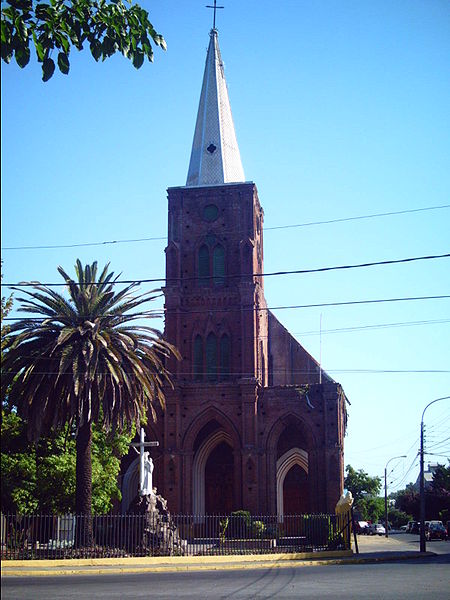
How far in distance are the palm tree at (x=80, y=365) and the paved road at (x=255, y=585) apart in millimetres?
7930

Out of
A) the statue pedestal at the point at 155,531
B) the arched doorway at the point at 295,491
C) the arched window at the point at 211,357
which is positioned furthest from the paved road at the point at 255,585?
the arched doorway at the point at 295,491

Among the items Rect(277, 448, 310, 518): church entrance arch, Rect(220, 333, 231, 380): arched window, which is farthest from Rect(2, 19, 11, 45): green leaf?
Rect(277, 448, 310, 518): church entrance arch

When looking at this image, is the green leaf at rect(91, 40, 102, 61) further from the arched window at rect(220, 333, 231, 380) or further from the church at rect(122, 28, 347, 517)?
the arched window at rect(220, 333, 231, 380)

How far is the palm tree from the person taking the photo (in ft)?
102

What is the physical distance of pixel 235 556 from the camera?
1233 inches

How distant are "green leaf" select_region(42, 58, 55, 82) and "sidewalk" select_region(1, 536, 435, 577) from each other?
20.7m

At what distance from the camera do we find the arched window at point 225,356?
51.4 meters

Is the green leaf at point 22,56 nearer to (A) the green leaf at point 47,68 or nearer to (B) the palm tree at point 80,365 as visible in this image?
(A) the green leaf at point 47,68

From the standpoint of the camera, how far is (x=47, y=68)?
7.34 m

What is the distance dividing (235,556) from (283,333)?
91.8ft

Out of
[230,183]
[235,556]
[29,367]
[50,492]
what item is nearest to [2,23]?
[29,367]

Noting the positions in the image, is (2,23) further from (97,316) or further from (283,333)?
(283,333)

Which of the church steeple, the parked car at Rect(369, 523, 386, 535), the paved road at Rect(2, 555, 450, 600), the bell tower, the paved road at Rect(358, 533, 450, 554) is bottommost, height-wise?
the parked car at Rect(369, 523, 386, 535)

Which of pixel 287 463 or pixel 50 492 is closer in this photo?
pixel 50 492
